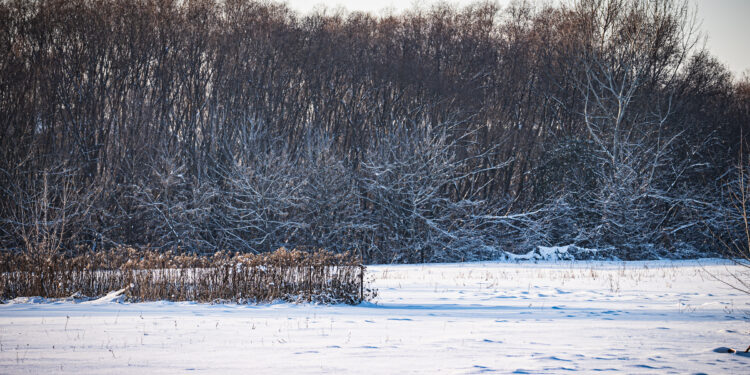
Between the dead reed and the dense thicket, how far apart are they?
11.7m

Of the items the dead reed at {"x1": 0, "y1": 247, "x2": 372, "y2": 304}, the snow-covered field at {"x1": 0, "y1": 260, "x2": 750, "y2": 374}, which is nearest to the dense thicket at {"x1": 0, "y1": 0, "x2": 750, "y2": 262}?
the dead reed at {"x1": 0, "y1": 247, "x2": 372, "y2": 304}

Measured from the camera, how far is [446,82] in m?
32.6

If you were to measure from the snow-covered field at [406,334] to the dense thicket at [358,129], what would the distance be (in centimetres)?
1425

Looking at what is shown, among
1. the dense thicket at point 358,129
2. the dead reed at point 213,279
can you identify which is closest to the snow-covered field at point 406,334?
the dead reed at point 213,279

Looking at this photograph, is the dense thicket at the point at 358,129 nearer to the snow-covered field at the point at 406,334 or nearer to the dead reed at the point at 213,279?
the dead reed at the point at 213,279

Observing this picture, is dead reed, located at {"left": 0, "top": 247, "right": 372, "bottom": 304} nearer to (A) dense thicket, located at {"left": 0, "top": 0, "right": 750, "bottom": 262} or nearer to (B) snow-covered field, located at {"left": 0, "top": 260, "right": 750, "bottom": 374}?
(B) snow-covered field, located at {"left": 0, "top": 260, "right": 750, "bottom": 374}

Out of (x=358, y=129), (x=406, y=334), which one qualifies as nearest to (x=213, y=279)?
(x=406, y=334)

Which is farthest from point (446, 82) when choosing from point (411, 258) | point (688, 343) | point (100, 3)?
point (688, 343)

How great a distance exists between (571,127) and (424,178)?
465 inches

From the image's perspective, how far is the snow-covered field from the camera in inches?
238

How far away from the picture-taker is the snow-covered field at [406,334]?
6.05m

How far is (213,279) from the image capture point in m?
11.7

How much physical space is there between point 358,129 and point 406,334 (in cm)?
2490

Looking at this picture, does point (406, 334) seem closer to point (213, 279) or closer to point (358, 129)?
point (213, 279)
